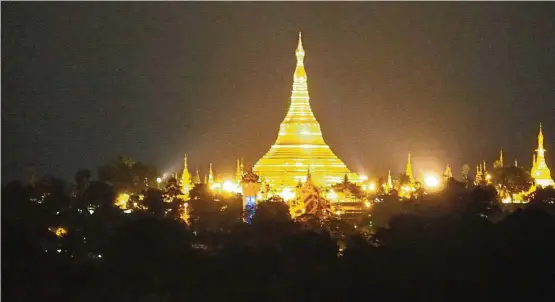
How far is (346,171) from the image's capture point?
6228cm

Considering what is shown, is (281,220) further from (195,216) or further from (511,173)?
(511,173)

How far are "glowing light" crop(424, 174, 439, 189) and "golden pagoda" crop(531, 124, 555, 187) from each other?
2638mm

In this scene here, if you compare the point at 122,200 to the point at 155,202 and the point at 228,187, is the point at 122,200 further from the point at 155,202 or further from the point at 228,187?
the point at 228,187

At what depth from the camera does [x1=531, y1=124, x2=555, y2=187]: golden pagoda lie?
66062 mm

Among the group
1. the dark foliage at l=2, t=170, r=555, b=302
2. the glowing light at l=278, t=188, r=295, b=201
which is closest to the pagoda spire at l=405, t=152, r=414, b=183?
the glowing light at l=278, t=188, r=295, b=201

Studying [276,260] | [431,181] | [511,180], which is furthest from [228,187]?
[276,260]

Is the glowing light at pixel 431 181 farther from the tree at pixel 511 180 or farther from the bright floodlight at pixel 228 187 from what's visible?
the bright floodlight at pixel 228 187

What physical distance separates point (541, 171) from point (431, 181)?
122 inches

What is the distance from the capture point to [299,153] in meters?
62.4

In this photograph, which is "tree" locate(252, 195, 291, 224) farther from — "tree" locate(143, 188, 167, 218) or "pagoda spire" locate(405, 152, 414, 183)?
"pagoda spire" locate(405, 152, 414, 183)

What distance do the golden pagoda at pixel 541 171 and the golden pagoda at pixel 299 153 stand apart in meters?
5.86

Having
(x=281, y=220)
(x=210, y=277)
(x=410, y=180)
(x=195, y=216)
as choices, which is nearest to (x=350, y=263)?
(x=210, y=277)

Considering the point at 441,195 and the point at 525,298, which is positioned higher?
the point at 441,195

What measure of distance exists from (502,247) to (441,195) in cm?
1355
